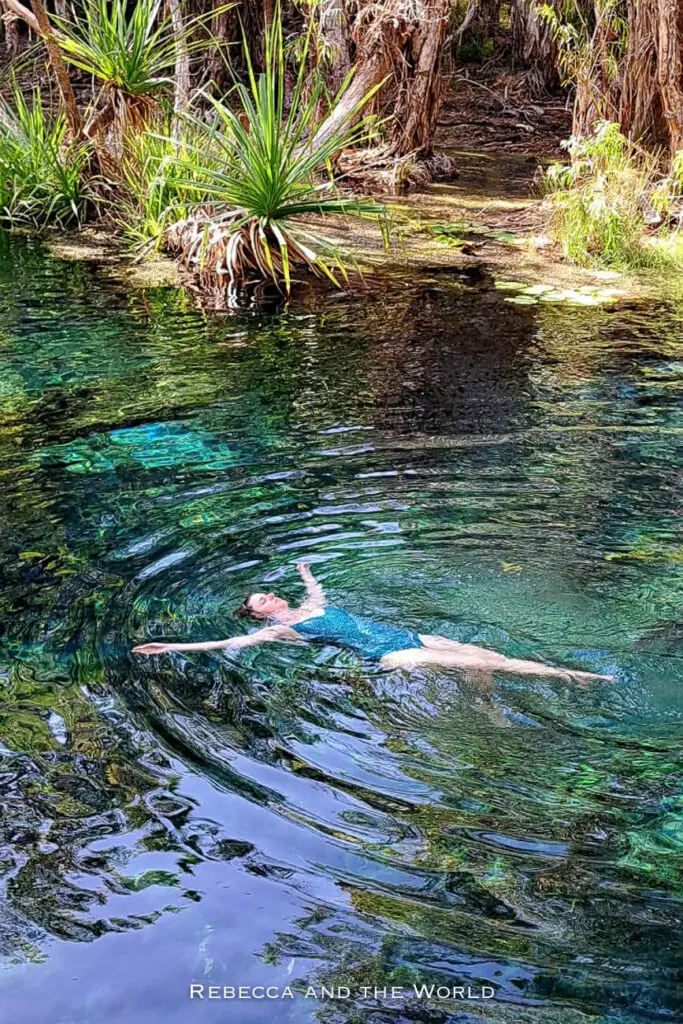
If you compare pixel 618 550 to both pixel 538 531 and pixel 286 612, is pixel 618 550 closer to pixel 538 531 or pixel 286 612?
pixel 538 531

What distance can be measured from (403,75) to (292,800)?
10.0m

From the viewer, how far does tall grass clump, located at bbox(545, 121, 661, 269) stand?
329 inches

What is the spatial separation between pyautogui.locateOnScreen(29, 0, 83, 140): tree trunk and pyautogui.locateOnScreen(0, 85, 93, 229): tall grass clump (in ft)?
0.40

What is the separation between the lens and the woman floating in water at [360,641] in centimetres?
333

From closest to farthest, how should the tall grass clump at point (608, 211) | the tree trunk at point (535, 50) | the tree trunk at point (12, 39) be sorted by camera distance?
the tall grass clump at point (608, 211) → the tree trunk at point (12, 39) → the tree trunk at point (535, 50)

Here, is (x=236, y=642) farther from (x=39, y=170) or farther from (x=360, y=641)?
(x=39, y=170)

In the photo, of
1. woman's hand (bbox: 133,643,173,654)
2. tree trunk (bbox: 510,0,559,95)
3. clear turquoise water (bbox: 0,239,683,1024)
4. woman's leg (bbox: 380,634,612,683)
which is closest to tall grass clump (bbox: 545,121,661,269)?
clear turquoise water (bbox: 0,239,683,1024)

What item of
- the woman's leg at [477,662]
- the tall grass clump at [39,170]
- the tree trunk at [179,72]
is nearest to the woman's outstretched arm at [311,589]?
the woman's leg at [477,662]

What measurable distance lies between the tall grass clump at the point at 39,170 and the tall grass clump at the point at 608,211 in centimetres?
453

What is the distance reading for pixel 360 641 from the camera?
357cm

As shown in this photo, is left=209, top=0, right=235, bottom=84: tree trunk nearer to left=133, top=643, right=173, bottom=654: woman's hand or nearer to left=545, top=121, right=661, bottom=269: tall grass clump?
left=545, top=121, right=661, bottom=269: tall grass clump

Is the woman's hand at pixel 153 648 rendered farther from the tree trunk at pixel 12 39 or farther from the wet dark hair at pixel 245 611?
the tree trunk at pixel 12 39

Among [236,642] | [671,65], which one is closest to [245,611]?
[236,642]

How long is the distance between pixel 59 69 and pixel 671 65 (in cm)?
533
